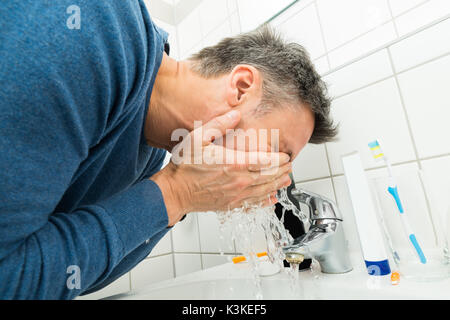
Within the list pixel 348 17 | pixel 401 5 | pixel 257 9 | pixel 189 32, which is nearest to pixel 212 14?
pixel 189 32

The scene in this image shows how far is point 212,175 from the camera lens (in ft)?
1.57

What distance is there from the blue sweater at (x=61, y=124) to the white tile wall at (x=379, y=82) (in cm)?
45

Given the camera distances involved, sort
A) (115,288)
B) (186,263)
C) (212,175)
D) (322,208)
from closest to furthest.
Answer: (212,175) < (322,208) < (115,288) < (186,263)

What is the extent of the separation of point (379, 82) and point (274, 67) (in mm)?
267

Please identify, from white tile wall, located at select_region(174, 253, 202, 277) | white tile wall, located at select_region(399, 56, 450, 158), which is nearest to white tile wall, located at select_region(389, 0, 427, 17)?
white tile wall, located at select_region(399, 56, 450, 158)

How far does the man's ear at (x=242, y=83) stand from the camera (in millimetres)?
489

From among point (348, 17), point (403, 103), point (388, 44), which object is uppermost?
point (348, 17)

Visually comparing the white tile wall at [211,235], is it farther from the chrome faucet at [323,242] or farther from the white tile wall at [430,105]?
the white tile wall at [430,105]

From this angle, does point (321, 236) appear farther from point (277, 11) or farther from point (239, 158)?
point (277, 11)

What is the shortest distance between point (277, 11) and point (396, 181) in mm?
594

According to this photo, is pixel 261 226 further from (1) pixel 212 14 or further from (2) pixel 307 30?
(1) pixel 212 14

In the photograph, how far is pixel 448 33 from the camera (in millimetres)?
542

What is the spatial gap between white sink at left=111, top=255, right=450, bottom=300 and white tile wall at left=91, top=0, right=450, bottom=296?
0.35 ft
